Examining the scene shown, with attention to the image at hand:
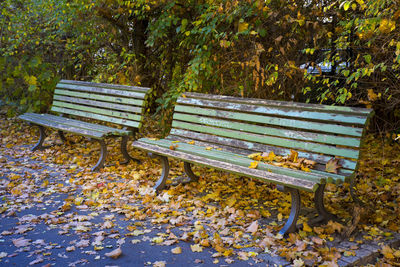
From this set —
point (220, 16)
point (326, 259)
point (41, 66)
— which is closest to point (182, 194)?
point (326, 259)

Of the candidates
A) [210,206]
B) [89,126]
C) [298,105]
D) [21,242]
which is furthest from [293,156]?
[89,126]

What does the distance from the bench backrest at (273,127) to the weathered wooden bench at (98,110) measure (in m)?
0.78

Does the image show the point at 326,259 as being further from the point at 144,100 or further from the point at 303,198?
the point at 144,100

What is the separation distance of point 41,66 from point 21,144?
191cm

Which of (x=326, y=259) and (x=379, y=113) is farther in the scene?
(x=379, y=113)

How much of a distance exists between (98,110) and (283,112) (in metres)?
3.16

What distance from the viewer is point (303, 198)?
4.02m

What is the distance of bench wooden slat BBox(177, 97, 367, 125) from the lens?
304cm

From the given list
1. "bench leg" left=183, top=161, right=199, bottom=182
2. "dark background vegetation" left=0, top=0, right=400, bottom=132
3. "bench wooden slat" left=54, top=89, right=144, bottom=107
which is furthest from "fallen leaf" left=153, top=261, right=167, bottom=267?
"bench wooden slat" left=54, top=89, right=144, bottom=107

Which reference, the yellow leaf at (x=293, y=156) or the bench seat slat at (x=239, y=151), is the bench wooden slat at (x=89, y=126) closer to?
the bench seat slat at (x=239, y=151)

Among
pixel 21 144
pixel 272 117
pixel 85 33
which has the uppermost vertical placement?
pixel 85 33

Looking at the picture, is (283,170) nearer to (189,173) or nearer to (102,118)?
(189,173)

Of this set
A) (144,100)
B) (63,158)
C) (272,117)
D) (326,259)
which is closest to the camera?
(326,259)

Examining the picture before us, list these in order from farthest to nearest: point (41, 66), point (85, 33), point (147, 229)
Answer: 1. point (41, 66)
2. point (85, 33)
3. point (147, 229)
